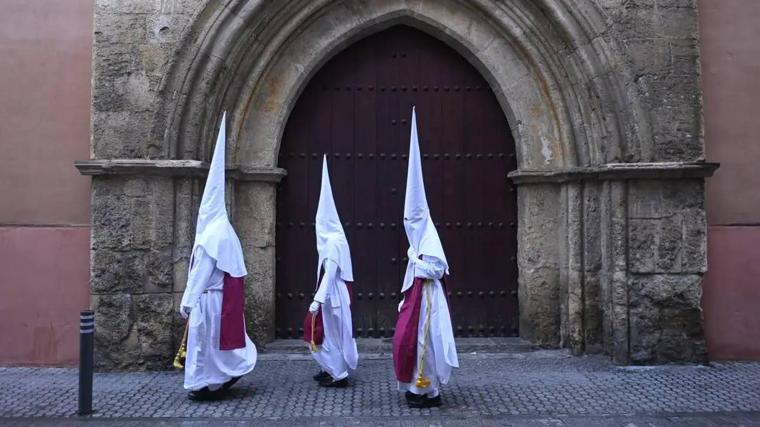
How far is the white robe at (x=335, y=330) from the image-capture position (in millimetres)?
5199

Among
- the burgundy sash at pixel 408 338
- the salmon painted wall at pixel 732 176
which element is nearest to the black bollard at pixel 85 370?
the burgundy sash at pixel 408 338

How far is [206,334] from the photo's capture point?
4.93m

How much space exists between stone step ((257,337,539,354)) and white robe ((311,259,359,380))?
3.92ft

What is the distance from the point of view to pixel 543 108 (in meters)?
6.65

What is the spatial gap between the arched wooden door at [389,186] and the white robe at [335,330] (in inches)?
59.6

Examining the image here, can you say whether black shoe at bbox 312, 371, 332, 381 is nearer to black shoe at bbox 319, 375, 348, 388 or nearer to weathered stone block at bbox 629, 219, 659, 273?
black shoe at bbox 319, 375, 348, 388

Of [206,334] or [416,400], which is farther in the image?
[206,334]

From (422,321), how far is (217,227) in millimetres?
1698

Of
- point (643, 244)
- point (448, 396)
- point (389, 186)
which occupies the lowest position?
point (448, 396)

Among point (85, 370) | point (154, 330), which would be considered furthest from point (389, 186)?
point (85, 370)

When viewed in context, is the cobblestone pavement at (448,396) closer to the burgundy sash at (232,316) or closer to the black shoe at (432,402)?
the black shoe at (432,402)

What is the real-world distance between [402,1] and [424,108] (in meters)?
1.11

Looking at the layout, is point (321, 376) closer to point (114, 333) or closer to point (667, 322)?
point (114, 333)

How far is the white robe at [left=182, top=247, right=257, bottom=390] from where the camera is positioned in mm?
4844
